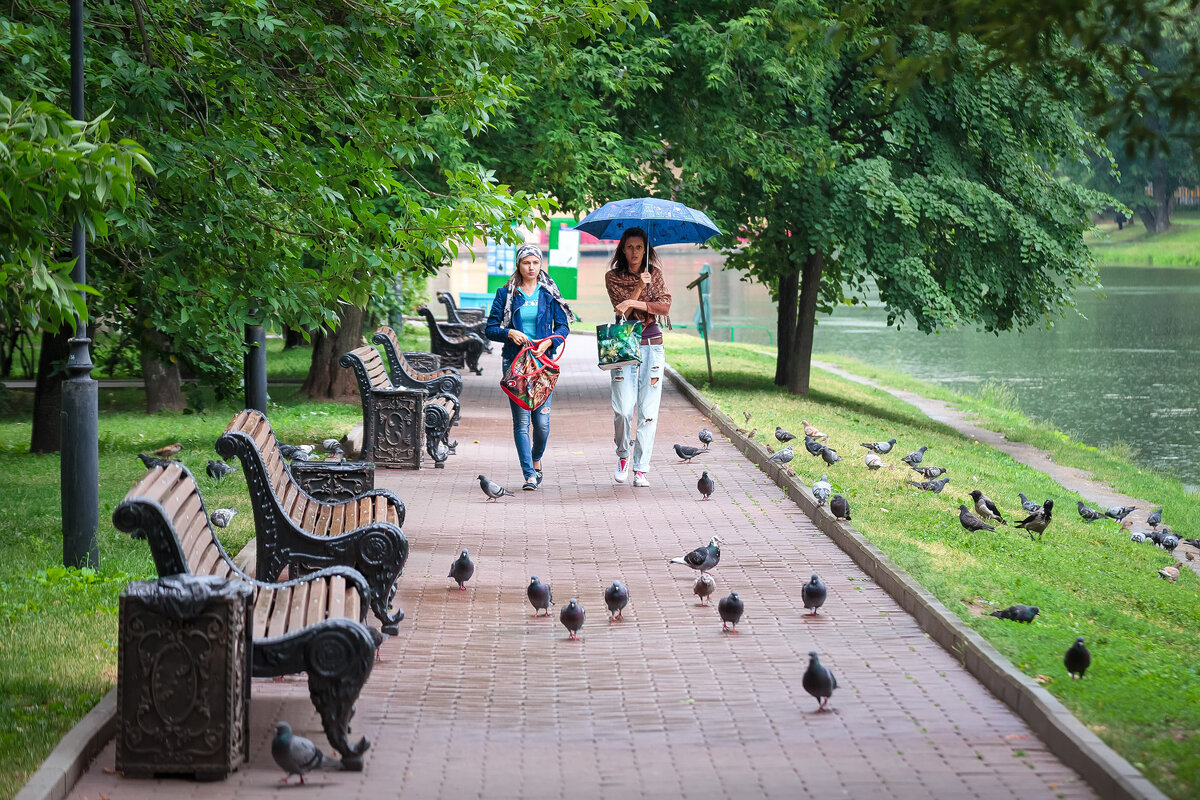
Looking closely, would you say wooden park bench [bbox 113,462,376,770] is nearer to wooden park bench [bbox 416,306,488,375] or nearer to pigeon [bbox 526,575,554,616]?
pigeon [bbox 526,575,554,616]

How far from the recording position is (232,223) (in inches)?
416

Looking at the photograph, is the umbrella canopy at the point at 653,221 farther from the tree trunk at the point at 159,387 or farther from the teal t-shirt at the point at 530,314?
the tree trunk at the point at 159,387

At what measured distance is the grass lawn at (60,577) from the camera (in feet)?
19.1

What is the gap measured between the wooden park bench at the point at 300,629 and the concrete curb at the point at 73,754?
0.67 meters

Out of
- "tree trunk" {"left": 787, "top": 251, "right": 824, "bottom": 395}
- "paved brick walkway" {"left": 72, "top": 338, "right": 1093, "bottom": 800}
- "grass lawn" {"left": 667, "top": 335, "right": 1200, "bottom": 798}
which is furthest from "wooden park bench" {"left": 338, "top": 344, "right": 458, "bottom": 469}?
"tree trunk" {"left": 787, "top": 251, "right": 824, "bottom": 395}

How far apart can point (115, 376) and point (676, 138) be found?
12.0 meters

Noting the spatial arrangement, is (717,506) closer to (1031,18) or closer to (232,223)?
(232,223)

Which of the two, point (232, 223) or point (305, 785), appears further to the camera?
point (232, 223)

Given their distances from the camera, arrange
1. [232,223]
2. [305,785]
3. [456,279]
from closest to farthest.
Result: [305,785] < [232,223] < [456,279]

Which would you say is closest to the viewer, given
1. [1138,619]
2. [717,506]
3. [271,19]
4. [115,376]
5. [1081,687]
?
[1081,687]

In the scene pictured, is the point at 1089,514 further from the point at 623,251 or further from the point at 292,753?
the point at 292,753

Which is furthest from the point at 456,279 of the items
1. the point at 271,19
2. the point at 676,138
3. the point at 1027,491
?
the point at 271,19

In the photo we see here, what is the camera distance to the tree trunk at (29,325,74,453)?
15.1m

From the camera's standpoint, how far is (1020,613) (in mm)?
7520
